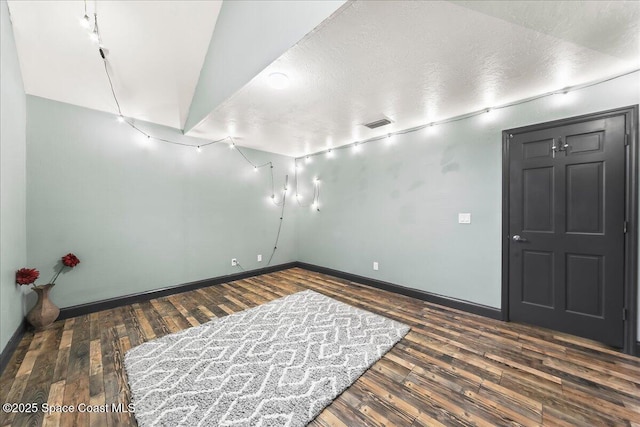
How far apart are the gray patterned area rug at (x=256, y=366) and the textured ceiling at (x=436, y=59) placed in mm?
2458

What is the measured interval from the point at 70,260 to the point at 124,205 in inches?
33.1

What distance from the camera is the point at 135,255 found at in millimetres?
3283

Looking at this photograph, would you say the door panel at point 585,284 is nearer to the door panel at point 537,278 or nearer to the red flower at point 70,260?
the door panel at point 537,278

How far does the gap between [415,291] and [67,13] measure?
4.96 meters

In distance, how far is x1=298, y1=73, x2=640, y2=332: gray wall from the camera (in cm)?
264

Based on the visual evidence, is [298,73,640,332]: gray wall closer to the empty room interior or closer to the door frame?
the empty room interior

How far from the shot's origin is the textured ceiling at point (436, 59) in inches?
57.2

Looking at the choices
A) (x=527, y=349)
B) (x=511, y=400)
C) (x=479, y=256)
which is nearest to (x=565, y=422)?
(x=511, y=400)

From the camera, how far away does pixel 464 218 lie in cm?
298

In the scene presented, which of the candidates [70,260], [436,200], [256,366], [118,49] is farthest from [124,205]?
[436,200]

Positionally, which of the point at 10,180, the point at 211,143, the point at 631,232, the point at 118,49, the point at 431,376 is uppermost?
the point at 118,49

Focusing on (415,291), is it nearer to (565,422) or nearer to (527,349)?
(527,349)

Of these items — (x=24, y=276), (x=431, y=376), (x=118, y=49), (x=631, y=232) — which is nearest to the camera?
(x=431, y=376)

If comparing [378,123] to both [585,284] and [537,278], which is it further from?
[585,284]
